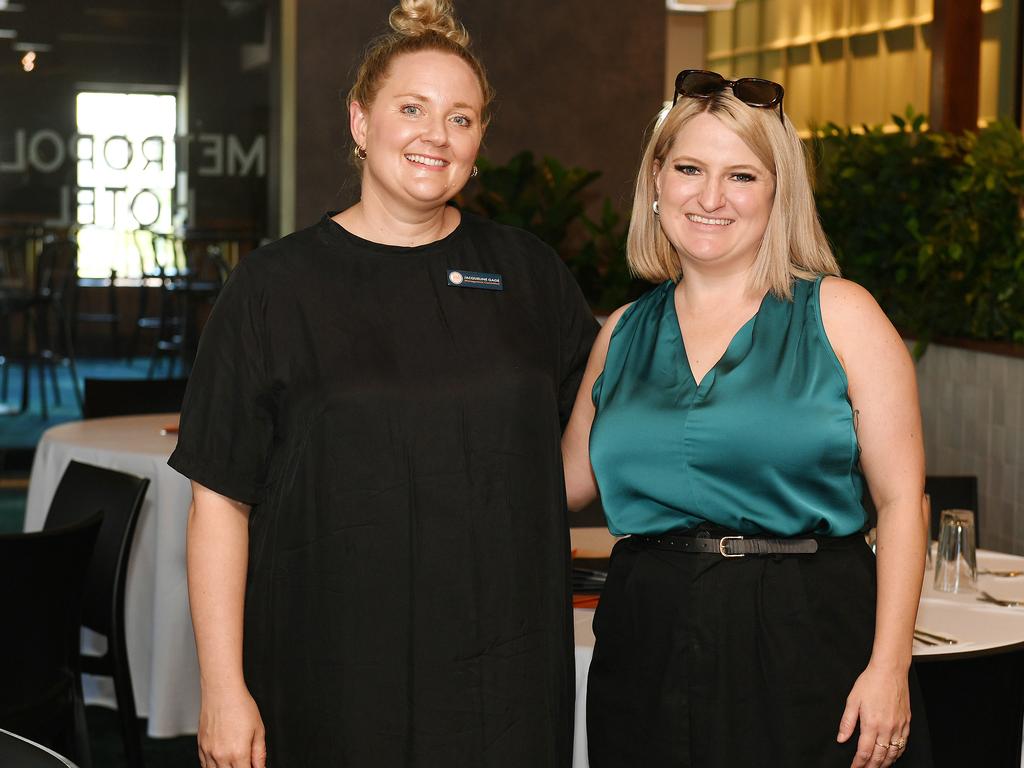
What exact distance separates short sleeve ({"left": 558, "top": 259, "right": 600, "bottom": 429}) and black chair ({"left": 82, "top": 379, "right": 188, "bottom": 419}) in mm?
3411

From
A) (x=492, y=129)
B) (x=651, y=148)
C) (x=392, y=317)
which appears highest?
(x=492, y=129)

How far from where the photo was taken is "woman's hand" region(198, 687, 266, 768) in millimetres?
1871

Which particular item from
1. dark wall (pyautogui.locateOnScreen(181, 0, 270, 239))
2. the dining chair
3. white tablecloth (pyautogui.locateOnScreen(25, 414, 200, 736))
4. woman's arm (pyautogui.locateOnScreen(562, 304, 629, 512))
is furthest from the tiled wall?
the dining chair

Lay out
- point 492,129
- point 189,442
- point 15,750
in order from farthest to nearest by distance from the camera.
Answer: point 492,129
point 189,442
point 15,750

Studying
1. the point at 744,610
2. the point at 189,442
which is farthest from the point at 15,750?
the point at 744,610

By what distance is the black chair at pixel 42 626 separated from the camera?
272cm

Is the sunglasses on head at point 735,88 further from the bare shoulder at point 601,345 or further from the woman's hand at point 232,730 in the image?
the woman's hand at point 232,730

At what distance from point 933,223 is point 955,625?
3.36m

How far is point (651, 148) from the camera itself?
213 cm

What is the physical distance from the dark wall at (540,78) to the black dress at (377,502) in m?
5.59

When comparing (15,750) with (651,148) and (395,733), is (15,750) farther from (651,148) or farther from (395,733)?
(651,148)

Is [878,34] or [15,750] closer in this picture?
[15,750]

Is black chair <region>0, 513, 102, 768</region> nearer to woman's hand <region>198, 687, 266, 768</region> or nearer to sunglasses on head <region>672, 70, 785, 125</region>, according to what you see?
woman's hand <region>198, 687, 266, 768</region>

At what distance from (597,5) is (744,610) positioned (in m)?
6.23
